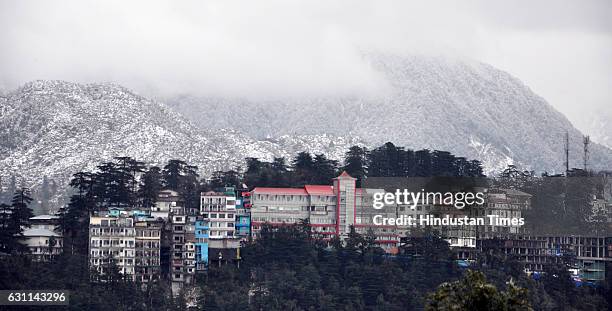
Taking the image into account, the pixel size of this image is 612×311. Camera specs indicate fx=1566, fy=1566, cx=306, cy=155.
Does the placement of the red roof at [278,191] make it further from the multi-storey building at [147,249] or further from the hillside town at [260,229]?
the multi-storey building at [147,249]

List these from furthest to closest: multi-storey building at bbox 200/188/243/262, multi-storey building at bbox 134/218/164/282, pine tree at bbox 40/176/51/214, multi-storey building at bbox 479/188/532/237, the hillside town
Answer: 1. pine tree at bbox 40/176/51/214
2. multi-storey building at bbox 479/188/532/237
3. multi-storey building at bbox 200/188/243/262
4. the hillside town
5. multi-storey building at bbox 134/218/164/282

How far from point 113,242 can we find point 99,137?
28.8 metres

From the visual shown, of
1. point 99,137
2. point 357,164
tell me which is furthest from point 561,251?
point 99,137

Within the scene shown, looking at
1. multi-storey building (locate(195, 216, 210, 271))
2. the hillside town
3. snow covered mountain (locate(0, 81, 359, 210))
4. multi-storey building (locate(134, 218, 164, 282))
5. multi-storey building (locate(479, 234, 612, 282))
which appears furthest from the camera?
snow covered mountain (locate(0, 81, 359, 210))

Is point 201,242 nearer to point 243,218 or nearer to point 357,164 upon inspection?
point 243,218

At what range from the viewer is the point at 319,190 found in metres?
108

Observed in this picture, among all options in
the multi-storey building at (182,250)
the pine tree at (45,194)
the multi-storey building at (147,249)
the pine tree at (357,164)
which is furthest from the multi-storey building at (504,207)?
the pine tree at (45,194)

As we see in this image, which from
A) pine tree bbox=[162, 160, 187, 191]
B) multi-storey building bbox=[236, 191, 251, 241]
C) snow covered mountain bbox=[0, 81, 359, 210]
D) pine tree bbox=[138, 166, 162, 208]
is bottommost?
multi-storey building bbox=[236, 191, 251, 241]

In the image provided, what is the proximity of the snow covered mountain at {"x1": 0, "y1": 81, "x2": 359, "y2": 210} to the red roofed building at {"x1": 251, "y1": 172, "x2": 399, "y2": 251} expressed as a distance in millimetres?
16214

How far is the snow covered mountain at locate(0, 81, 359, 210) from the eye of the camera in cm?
12325

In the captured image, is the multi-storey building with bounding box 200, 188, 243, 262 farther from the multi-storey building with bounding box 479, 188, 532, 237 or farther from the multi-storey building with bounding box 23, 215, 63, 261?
the multi-storey building with bounding box 479, 188, 532, 237

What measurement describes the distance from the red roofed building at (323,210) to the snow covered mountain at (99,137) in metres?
16.2

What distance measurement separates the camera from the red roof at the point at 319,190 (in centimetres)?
10744

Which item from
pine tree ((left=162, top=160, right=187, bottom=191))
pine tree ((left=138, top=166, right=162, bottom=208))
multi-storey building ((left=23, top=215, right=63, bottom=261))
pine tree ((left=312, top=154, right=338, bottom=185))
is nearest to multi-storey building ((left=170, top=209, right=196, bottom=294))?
pine tree ((left=138, top=166, right=162, bottom=208))
